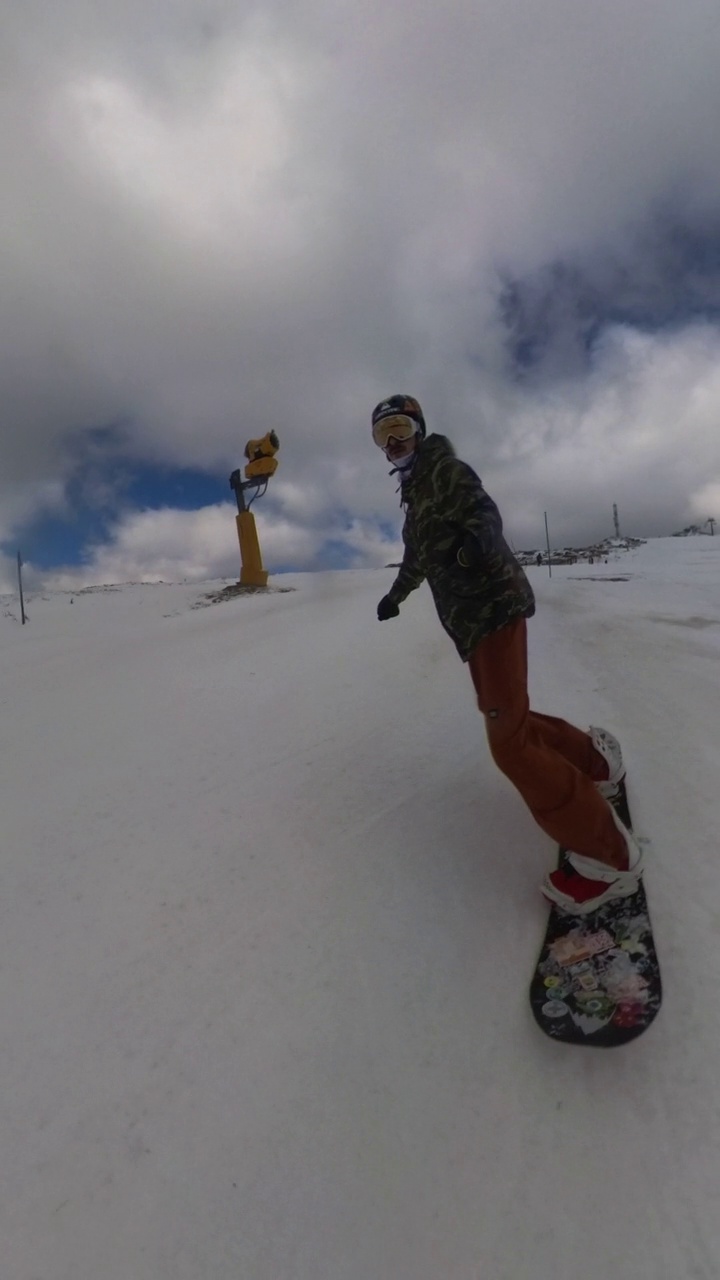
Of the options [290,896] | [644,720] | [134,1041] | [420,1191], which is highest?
[644,720]

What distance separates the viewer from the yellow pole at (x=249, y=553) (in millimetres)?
12680

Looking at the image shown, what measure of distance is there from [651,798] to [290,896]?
5.80ft

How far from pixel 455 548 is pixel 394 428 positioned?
0.68 metres

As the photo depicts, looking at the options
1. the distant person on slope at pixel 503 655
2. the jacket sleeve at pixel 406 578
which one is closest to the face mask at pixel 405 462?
the distant person on slope at pixel 503 655

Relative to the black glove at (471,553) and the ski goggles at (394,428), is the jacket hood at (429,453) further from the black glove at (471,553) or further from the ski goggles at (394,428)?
the black glove at (471,553)

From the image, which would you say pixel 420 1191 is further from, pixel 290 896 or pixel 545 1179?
pixel 290 896

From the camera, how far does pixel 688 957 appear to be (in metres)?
2.10

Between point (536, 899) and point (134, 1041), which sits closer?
point (134, 1041)

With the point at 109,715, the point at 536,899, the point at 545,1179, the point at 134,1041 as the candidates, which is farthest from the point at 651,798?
the point at 109,715

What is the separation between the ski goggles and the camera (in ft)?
9.47

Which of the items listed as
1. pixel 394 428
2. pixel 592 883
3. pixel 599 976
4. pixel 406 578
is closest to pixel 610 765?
pixel 592 883

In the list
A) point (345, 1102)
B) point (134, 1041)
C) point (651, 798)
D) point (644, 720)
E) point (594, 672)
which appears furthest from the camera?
point (594, 672)

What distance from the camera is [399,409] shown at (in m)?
2.92

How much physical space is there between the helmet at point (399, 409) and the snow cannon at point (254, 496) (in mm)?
9858
